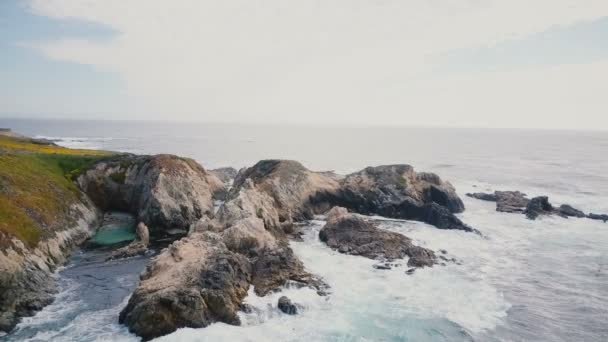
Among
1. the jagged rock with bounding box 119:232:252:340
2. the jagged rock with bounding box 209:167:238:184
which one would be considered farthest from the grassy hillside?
the jagged rock with bounding box 209:167:238:184

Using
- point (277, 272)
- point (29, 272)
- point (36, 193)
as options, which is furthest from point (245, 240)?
point (36, 193)

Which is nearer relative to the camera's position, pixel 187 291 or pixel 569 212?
pixel 187 291

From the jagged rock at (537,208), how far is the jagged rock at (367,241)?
25.5 m

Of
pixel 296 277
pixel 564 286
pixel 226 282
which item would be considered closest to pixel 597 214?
Answer: pixel 564 286

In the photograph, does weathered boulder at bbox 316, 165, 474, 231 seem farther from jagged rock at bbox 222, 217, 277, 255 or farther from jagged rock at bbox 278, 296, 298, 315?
jagged rock at bbox 278, 296, 298, 315

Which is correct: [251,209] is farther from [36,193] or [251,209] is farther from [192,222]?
[36,193]

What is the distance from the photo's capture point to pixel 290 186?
57.1 metres

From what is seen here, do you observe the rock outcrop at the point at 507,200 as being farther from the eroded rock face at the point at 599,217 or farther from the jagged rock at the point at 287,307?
the jagged rock at the point at 287,307

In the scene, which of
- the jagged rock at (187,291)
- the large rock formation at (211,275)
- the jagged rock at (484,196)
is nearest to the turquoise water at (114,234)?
the large rock formation at (211,275)

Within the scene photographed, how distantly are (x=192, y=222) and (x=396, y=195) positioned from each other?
93.2ft

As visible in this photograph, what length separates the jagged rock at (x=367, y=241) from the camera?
40594 mm

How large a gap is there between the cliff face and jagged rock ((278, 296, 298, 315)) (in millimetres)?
16926

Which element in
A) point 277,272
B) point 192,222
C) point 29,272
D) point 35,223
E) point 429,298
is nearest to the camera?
point 429,298

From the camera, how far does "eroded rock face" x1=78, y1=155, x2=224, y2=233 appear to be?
5000 centimetres
